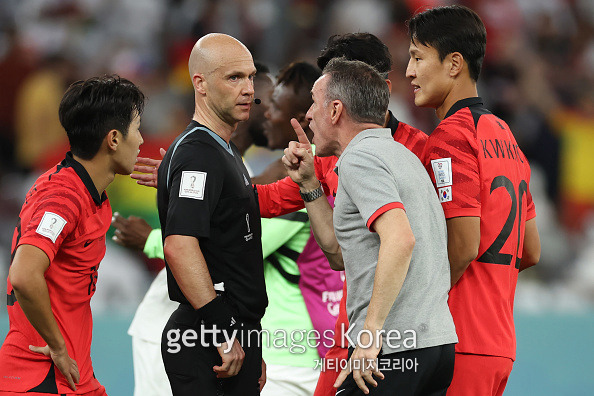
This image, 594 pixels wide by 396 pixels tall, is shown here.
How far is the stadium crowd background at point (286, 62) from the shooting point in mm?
8695

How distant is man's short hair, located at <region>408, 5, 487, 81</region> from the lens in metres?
3.50

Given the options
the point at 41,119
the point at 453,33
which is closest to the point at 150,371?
the point at 453,33

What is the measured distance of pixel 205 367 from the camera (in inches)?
132

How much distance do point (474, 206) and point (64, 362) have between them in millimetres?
1830

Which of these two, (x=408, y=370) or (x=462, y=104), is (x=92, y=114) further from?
(x=408, y=370)

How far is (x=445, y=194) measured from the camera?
3.28 meters

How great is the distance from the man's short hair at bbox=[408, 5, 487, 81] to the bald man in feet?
2.70

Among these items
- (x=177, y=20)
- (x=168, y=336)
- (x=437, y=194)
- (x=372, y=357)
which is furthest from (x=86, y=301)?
(x=177, y=20)

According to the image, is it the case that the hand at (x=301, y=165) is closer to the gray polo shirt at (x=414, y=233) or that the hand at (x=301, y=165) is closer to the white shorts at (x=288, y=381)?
the gray polo shirt at (x=414, y=233)

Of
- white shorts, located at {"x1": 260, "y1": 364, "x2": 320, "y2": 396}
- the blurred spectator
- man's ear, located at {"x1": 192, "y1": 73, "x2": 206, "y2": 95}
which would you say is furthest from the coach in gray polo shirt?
the blurred spectator

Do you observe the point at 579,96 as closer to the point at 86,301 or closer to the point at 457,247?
the point at 457,247

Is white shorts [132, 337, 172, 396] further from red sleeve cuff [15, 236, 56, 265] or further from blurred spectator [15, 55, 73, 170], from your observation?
blurred spectator [15, 55, 73, 170]

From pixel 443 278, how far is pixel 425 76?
0.99 meters

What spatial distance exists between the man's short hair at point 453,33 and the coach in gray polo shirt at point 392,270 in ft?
1.96
